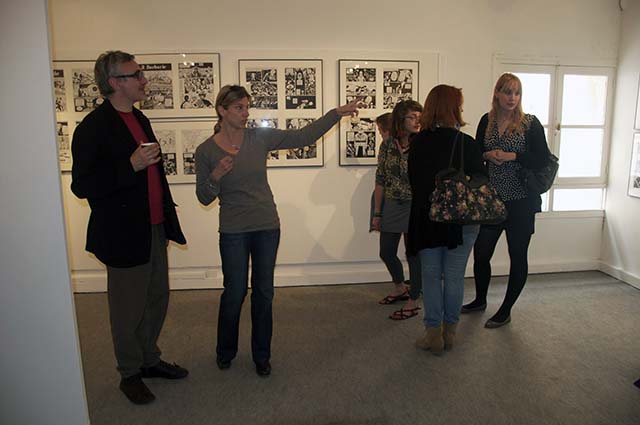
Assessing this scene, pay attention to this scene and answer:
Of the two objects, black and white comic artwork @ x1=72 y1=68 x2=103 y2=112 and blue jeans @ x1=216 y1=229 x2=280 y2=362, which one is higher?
black and white comic artwork @ x1=72 y1=68 x2=103 y2=112

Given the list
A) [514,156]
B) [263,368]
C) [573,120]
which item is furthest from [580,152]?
[263,368]

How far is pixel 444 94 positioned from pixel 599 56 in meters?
2.77

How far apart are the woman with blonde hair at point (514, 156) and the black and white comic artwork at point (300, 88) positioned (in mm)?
1579

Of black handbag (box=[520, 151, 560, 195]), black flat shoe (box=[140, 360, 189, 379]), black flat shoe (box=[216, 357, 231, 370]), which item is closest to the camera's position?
black flat shoe (box=[140, 360, 189, 379])

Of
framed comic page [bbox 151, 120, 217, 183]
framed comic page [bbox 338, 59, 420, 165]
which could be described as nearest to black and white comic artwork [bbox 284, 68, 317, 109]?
framed comic page [bbox 338, 59, 420, 165]

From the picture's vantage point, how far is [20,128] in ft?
5.35

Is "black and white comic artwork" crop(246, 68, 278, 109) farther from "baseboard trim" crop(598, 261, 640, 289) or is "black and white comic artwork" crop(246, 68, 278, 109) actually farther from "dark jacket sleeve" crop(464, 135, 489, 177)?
"baseboard trim" crop(598, 261, 640, 289)

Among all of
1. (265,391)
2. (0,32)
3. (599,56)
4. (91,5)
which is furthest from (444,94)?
(91,5)

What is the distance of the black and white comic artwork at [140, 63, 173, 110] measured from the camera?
4234mm

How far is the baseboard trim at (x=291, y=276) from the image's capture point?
14.5 feet

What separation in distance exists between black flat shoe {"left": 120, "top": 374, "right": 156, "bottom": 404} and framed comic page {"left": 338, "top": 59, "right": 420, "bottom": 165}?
256 cm

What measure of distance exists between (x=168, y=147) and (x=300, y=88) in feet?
4.20

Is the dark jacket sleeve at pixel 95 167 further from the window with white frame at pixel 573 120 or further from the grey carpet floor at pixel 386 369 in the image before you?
the window with white frame at pixel 573 120

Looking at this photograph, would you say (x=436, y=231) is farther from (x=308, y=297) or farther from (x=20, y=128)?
(x=20, y=128)
